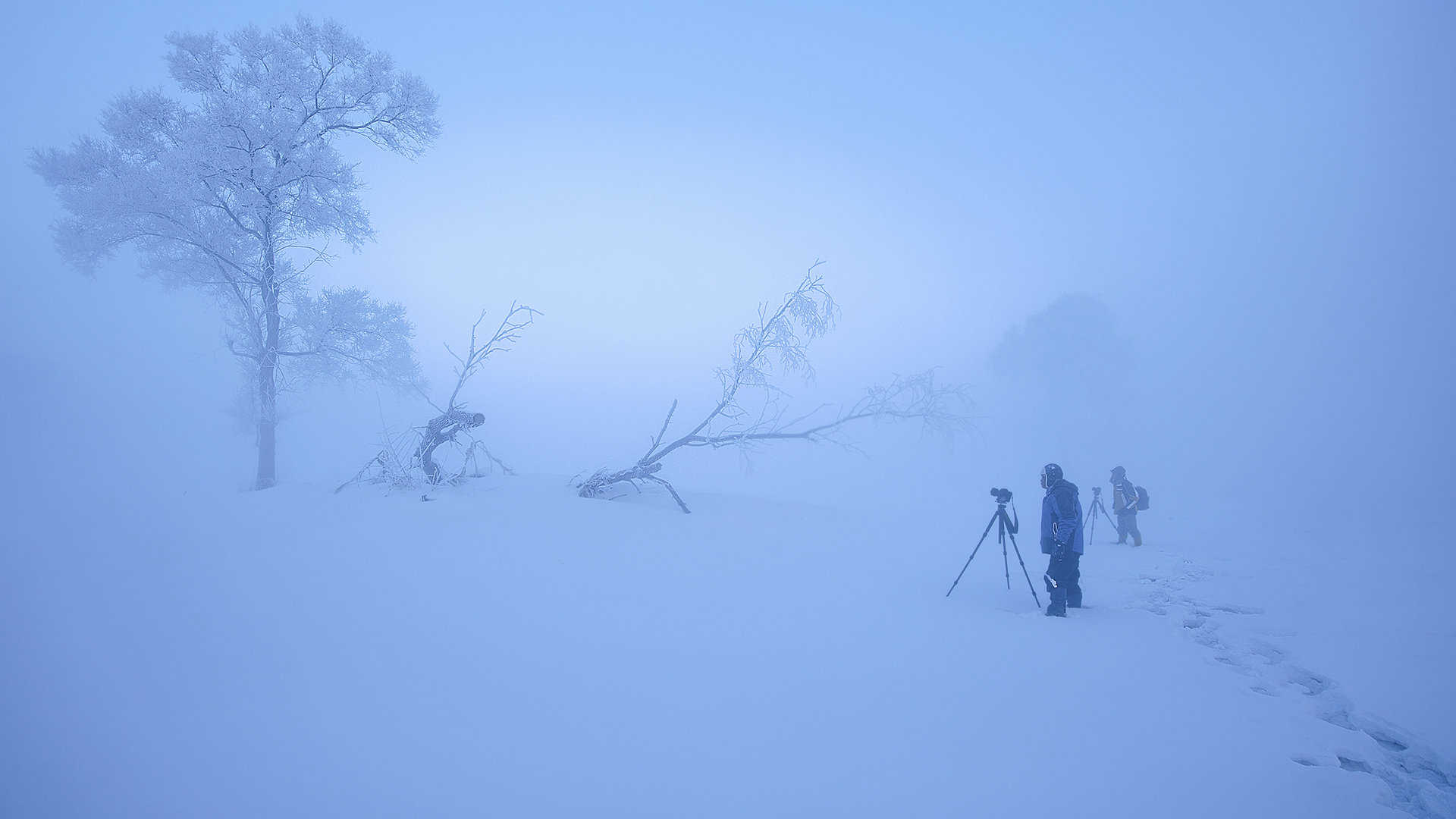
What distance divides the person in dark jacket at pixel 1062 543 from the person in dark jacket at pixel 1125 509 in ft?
22.1

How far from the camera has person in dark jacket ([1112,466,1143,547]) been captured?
11.9 m

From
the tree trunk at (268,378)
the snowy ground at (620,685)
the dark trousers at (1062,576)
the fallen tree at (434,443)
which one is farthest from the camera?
the tree trunk at (268,378)

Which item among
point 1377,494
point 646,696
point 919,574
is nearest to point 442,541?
point 646,696

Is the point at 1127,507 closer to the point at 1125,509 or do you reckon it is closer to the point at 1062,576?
the point at 1125,509

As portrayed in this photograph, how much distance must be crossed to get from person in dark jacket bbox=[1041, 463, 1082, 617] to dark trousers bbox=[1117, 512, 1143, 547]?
6901 millimetres

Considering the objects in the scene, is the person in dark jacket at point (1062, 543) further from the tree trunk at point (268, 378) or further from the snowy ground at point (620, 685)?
the tree trunk at point (268, 378)

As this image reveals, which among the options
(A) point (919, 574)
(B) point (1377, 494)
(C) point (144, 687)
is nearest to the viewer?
(C) point (144, 687)

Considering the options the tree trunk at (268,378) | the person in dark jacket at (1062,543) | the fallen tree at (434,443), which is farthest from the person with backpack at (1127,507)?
the tree trunk at (268,378)

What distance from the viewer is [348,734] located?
3389 millimetres

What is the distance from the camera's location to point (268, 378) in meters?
11.3

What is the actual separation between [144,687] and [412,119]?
11.7 meters

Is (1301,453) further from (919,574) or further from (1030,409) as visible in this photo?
(919,574)

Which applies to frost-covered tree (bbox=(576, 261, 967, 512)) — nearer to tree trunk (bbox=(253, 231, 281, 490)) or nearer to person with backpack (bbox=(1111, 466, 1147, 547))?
person with backpack (bbox=(1111, 466, 1147, 547))

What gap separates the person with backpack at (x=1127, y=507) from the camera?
1190cm
